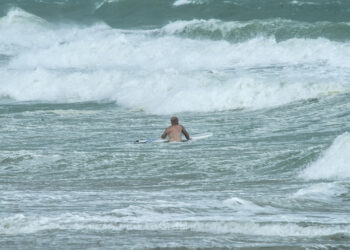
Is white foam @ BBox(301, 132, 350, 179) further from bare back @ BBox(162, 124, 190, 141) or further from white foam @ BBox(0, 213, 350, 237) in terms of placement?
bare back @ BBox(162, 124, 190, 141)

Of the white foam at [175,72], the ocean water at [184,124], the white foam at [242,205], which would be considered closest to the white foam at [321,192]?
the ocean water at [184,124]

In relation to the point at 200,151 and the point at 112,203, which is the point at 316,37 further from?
the point at 112,203

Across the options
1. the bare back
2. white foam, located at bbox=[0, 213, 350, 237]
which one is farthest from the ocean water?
the bare back

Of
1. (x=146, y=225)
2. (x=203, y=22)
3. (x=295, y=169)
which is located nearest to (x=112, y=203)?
(x=146, y=225)

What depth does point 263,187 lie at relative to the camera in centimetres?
1018

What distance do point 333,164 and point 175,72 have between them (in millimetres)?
13897

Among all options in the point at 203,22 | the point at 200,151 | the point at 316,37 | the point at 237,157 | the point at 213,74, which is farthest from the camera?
the point at 203,22

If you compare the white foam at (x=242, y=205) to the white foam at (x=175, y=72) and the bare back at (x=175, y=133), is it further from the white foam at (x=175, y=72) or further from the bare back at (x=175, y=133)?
the white foam at (x=175, y=72)

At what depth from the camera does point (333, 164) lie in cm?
1124

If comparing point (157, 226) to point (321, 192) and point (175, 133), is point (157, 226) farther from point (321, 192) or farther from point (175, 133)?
point (175, 133)

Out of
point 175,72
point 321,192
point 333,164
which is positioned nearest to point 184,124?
point 175,72

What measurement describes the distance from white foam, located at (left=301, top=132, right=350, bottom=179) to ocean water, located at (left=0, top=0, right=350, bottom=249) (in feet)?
0.10

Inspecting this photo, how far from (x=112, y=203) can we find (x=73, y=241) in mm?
1908

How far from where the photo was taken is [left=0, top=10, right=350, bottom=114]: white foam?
21.0 m
